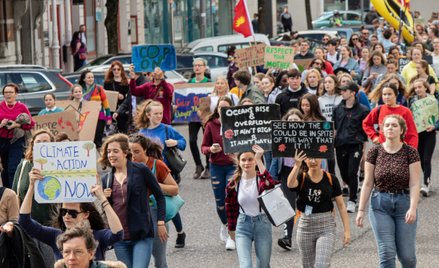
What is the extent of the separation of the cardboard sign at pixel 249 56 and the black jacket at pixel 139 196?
1206 cm

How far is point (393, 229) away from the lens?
10.0 m

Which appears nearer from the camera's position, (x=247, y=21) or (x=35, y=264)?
(x=35, y=264)

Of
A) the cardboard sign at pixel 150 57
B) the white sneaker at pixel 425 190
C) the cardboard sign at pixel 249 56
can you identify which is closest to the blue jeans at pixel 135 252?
the white sneaker at pixel 425 190

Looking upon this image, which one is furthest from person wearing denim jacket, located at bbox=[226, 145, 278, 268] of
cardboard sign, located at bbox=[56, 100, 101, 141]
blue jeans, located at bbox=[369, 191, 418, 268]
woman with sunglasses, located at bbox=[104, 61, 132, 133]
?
woman with sunglasses, located at bbox=[104, 61, 132, 133]

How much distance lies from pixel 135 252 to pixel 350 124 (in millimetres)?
5819

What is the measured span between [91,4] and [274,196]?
33218mm

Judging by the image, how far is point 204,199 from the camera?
16016 mm

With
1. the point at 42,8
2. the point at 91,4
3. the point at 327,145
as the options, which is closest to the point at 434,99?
the point at 327,145

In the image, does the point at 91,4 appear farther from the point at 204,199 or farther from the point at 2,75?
the point at 204,199

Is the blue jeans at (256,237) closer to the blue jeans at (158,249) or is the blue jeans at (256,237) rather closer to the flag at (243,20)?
the blue jeans at (158,249)

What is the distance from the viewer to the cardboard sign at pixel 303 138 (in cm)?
1060

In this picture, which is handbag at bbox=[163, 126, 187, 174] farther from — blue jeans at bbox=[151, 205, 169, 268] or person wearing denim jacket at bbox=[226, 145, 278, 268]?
blue jeans at bbox=[151, 205, 169, 268]

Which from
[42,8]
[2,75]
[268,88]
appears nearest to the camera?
[268,88]

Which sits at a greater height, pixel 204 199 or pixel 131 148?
pixel 131 148
